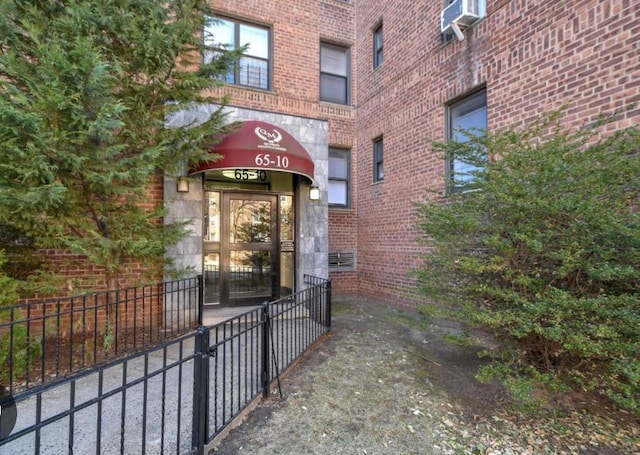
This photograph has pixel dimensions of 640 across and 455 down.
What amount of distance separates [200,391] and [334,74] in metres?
8.31

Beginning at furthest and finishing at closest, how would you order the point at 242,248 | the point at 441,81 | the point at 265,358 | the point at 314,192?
the point at 314,192
the point at 242,248
the point at 441,81
the point at 265,358

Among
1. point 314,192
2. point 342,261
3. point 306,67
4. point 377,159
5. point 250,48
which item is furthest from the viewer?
point 342,261

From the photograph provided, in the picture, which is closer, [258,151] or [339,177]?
[258,151]

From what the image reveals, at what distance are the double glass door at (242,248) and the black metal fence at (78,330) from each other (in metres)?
0.66

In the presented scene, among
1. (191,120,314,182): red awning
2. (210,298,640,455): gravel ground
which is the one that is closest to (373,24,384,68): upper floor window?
(191,120,314,182): red awning

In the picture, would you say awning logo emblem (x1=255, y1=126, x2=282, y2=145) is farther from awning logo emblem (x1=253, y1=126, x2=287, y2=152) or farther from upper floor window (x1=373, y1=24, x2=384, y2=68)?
upper floor window (x1=373, y1=24, x2=384, y2=68)

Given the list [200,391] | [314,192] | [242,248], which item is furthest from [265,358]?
[314,192]

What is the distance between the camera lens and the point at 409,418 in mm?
2990

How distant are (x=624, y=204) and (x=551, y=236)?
618 mm

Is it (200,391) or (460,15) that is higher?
(460,15)

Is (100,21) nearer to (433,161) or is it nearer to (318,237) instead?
(318,237)

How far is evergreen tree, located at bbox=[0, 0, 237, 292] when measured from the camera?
3.34 meters

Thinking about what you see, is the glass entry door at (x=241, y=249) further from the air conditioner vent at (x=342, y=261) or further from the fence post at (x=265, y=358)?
the fence post at (x=265, y=358)

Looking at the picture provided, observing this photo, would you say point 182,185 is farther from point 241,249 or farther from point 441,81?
point 441,81
